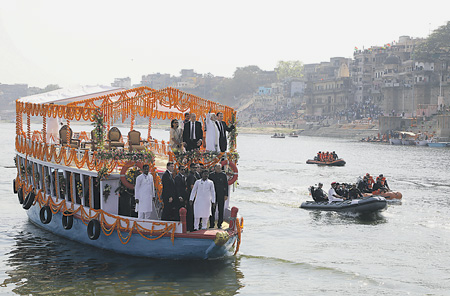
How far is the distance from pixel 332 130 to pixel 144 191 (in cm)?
12607

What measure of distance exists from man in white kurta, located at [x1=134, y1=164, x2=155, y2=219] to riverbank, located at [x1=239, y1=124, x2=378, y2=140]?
112270mm

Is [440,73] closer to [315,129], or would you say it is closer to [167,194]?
[315,129]

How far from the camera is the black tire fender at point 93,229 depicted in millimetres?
18875

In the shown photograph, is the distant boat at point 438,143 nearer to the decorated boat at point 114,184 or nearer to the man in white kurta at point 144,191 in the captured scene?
the decorated boat at point 114,184

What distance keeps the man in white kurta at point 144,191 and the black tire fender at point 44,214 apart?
6.16m

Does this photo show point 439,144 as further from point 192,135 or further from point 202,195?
point 202,195

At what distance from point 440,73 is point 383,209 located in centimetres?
10152

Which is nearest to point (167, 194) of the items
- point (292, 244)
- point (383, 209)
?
point (292, 244)

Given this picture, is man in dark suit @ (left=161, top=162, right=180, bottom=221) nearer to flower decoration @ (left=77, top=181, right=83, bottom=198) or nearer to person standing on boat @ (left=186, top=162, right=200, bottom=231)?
person standing on boat @ (left=186, top=162, right=200, bottom=231)

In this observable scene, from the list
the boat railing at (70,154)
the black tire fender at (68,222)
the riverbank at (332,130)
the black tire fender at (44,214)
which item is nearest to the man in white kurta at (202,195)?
the boat railing at (70,154)

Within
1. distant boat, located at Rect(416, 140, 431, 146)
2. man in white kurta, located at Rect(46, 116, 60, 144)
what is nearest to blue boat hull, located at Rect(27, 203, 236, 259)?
man in white kurta, located at Rect(46, 116, 60, 144)

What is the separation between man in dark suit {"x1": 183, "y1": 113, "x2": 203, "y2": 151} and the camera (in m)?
18.2

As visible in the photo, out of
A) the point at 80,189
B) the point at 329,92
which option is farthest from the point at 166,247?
the point at 329,92

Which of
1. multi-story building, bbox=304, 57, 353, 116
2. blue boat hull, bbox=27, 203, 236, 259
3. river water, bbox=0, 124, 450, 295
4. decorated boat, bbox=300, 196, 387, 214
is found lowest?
river water, bbox=0, 124, 450, 295
